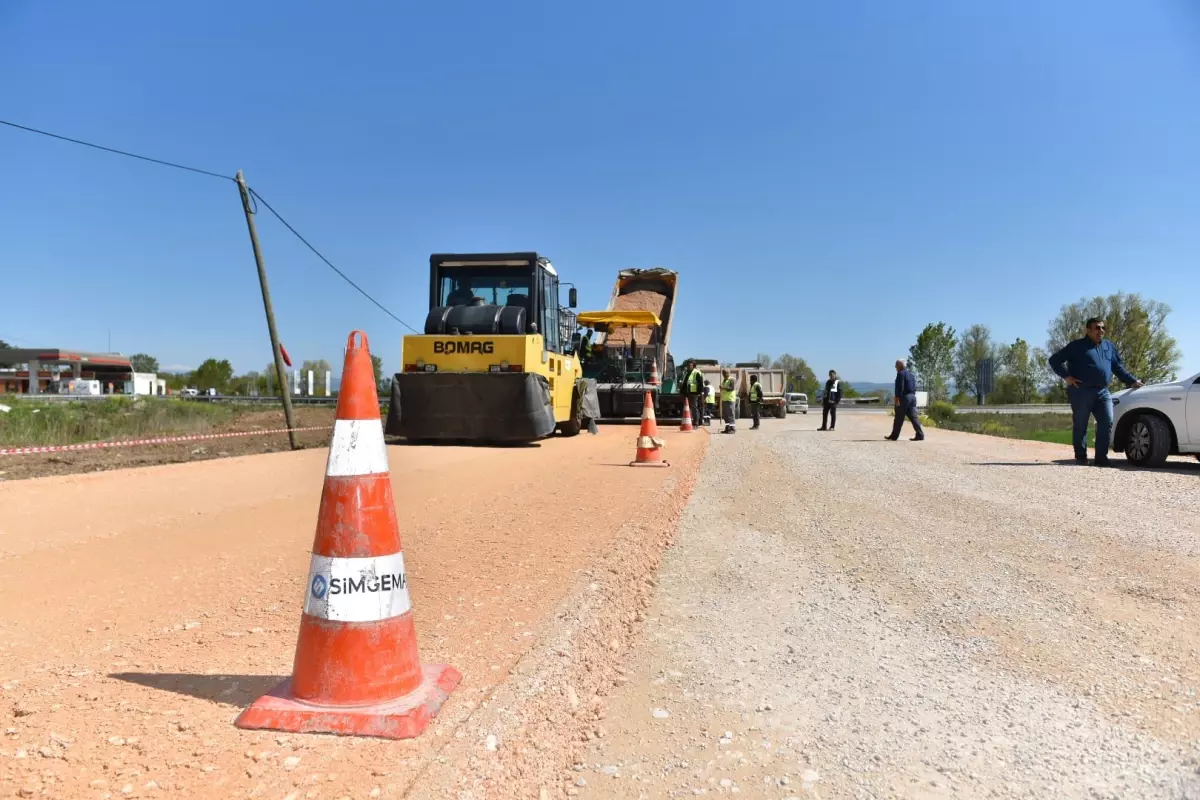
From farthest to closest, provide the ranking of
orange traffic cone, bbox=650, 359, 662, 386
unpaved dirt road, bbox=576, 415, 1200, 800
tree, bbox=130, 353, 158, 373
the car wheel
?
tree, bbox=130, 353, 158, 373, orange traffic cone, bbox=650, 359, 662, 386, the car wheel, unpaved dirt road, bbox=576, 415, 1200, 800

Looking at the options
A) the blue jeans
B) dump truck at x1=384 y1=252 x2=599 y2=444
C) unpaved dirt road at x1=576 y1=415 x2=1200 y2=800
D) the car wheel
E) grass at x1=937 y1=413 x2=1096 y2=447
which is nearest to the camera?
unpaved dirt road at x1=576 y1=415 x2=1200 y2=800

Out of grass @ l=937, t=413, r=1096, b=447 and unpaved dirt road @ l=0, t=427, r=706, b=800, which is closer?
unpaved dirt road @ l=0, t=427, r=706, b=800

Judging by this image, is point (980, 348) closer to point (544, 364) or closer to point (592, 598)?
point (544, 364)

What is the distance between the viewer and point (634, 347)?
72.9ft

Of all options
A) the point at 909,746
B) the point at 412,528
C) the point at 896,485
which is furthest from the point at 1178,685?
the point at 896,485

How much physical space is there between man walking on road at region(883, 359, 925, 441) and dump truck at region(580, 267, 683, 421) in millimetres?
7189

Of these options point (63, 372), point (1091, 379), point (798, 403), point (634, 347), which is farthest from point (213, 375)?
point (1091, 379)

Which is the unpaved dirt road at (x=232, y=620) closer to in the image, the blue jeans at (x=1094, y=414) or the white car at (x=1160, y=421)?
the blue jeans at (x=1094, y=414)

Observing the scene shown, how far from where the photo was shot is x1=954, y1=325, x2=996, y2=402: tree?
93500mm

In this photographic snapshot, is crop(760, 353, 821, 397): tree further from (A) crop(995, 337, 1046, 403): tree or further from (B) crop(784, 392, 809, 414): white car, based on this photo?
(B) crop(784, 392, 809, 414): white car

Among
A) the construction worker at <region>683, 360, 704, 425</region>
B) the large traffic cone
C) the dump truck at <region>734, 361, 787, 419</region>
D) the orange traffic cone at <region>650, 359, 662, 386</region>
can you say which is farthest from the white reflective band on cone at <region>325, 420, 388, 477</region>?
the dump truck at <region>734, 361, 787, 419</region>

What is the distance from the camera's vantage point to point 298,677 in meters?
2.55

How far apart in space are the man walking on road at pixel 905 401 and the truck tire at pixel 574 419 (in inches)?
252

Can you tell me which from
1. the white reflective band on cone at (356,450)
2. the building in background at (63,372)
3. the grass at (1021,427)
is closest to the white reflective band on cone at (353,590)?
the white reflective band on cone at (356,450)
